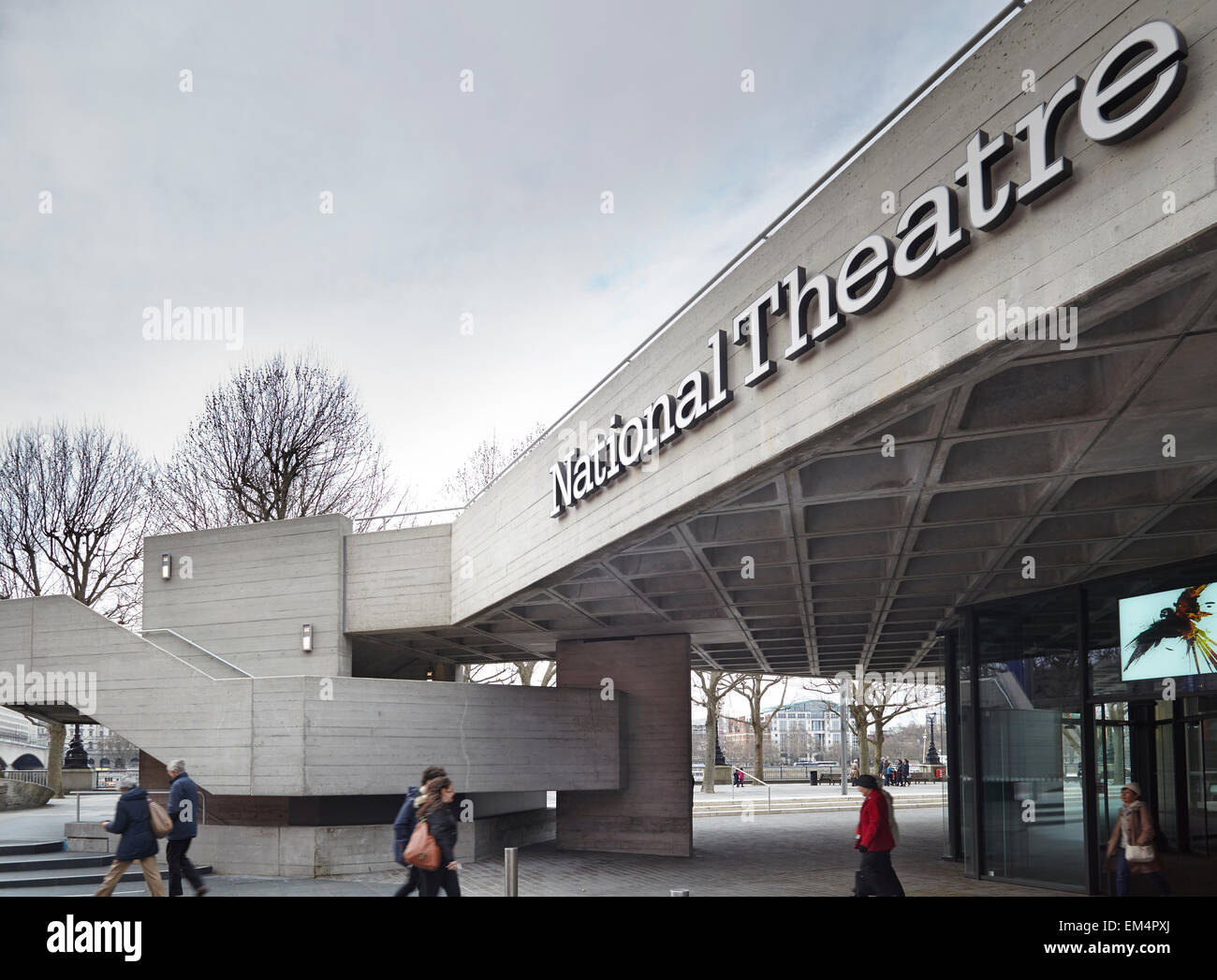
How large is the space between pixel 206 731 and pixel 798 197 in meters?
13.5

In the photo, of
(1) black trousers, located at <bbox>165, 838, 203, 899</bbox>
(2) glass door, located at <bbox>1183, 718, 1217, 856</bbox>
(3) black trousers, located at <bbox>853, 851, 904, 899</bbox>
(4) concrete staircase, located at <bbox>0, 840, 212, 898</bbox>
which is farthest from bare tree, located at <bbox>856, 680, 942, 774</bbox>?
(1) black trousers, located at <bbox>165, 838, 203, 899</bbox>

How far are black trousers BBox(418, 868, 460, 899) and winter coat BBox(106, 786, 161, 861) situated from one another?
3.43 meters

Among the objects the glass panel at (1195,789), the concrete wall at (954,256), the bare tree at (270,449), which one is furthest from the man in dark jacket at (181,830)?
the bare tree at (270,449)

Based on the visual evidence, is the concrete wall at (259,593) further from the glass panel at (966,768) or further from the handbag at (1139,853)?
the handbag at (1139,853)

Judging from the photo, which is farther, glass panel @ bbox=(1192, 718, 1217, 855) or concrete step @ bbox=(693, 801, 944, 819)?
concrete step @ bbox=(693, 801, 944, 819)

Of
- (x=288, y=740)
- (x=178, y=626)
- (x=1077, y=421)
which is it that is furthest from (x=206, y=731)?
(x=1077, y=421)

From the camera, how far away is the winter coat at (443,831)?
9.92 m

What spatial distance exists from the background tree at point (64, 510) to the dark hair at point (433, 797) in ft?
98.3

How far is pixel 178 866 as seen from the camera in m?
12.1

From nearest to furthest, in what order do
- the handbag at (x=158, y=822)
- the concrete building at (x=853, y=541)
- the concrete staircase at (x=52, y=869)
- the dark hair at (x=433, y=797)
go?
1. the concrete building at (x=853, y=541)
2. the dark hair at (x=433, y=797)
3. the handbag at (x=158, y=822)
4. the concrete staircase at (x=52, y=869)

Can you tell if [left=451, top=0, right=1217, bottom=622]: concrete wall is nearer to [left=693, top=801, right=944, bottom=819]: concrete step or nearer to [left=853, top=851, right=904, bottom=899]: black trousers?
[left=853, top=851, right=904, bottom=899]: black trousers

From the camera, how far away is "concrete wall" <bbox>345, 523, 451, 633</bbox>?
69.7 feet

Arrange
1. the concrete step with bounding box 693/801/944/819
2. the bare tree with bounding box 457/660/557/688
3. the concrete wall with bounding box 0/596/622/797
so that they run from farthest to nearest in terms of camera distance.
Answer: the bare tree with bounding box 457/660/557/688, the concrete step with bounding box 693/801/944/819, the concrete wall with bounding box 0/596/622/797

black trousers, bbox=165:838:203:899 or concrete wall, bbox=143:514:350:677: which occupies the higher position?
concrete wall, bbox=143:514:350:677
